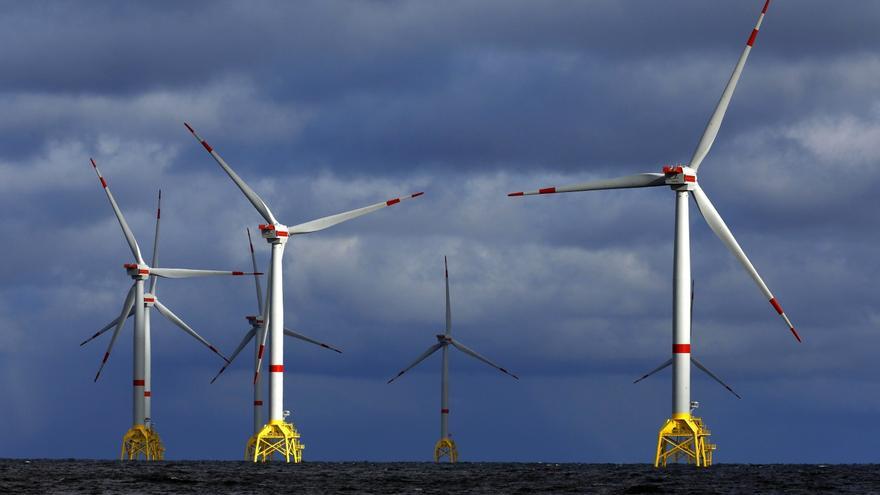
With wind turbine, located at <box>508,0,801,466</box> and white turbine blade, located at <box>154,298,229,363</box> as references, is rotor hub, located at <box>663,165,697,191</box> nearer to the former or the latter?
wind turbine, located at <box>508,0,801,466</box>

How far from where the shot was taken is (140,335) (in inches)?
7180

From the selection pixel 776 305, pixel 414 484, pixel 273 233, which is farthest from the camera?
pixel 273 233

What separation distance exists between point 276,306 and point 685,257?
170ft

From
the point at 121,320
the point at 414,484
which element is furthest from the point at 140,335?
the point at 414,484

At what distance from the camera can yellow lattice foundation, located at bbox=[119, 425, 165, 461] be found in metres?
187

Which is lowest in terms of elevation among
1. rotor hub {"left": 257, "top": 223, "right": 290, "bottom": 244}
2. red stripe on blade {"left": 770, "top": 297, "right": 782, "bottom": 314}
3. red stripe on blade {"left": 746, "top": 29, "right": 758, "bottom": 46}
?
red stripe on blade {"left": 770, "top": 297, "right": 782, "bottom": 314}

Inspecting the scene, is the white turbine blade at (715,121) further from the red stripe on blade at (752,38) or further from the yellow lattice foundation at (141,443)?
the yellow lattice foundation at (141,443)

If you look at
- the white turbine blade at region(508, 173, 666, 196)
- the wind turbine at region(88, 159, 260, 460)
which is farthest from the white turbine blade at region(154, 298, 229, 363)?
the white turbine blade at region(508, 173, 666, 196)

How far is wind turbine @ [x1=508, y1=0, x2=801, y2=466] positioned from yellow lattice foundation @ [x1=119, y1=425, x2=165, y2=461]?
286ft

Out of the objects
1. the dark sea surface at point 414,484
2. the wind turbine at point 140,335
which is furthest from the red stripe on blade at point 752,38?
the wind turbine at point 140,335

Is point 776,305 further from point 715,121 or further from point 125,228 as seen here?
point 125,228

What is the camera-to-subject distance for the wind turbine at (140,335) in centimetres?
18250

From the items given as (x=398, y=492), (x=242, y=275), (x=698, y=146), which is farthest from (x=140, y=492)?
(x=242, y=275)

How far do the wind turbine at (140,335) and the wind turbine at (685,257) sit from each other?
79164 millimetres
